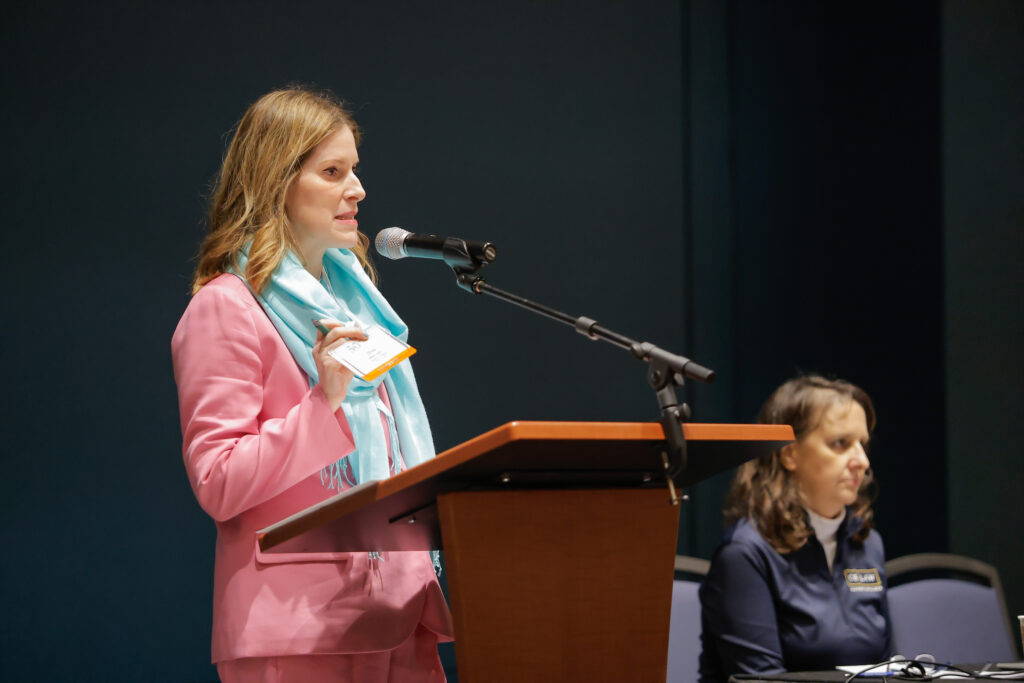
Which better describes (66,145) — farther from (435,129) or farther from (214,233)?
(214,233)

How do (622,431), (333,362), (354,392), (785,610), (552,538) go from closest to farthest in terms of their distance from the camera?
(622,431), (552,538), (333,362), (354,392), (785,610)

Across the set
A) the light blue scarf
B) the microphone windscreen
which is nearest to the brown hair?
the light blue scarf

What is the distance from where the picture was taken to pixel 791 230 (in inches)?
150

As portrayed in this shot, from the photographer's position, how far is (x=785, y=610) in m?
2.52

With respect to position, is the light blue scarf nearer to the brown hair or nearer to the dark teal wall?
the brown hair

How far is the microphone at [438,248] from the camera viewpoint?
146cm

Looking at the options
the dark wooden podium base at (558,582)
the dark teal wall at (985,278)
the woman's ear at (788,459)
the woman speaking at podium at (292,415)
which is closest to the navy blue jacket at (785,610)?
the woman's ear at (788,459)

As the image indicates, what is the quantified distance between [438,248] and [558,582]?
55 cm

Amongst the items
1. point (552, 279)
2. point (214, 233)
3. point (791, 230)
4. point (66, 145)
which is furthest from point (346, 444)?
point (791, 230)

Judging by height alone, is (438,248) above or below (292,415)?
above

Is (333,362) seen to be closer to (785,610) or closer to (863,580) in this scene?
(785,610)

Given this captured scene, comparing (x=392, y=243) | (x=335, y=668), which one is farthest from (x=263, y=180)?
(x=335, y=668)

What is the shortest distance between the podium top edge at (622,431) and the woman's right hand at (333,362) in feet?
1.05

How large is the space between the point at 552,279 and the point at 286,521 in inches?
89.1
